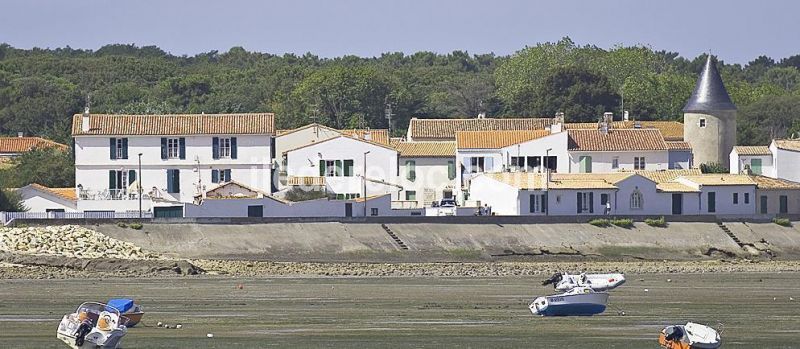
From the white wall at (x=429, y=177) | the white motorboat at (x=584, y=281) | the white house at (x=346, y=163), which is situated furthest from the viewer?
the white wall at (x=429, y=177)

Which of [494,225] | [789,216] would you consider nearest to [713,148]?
[789,216]

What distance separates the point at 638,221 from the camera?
248 feet

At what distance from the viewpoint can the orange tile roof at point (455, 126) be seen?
3841 inches

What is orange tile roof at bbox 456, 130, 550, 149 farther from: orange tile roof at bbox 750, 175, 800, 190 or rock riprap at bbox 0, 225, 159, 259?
rock riprap at bbox 0, 225, 159, 259

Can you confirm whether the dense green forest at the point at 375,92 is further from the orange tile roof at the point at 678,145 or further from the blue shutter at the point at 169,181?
the blue shutter at the point at 169,181

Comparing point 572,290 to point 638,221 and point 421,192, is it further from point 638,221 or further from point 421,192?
point 421,192

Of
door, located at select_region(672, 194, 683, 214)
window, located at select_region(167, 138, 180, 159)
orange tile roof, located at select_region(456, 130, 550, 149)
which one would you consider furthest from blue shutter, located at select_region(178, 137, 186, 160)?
door, located at select_region(672, 194, 683, 214)

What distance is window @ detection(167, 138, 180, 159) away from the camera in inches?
3295

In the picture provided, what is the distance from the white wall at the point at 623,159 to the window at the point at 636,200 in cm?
901

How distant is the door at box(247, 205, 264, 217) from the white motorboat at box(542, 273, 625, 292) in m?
25.5

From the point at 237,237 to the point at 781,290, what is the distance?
2212 cm

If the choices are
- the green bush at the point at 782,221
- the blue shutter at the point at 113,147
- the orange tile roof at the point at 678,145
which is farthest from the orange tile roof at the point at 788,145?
the blue shutter at the point at 113,147

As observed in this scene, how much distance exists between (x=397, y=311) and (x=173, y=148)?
36.0 m

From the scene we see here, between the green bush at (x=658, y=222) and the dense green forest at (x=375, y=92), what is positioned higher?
the dense green forest at (x=375, y=92)
